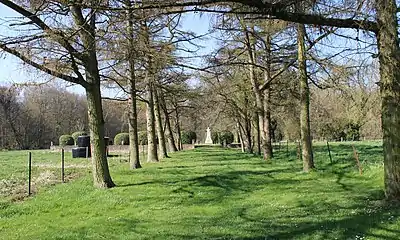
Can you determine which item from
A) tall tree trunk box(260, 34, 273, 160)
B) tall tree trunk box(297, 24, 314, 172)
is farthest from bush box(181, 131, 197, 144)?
tall tree trunk box(297, 24, 314, 172)

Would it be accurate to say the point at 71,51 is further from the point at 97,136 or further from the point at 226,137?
the point at 226,137

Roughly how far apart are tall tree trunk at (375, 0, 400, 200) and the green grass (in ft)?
1.92

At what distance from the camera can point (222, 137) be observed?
2275 inches

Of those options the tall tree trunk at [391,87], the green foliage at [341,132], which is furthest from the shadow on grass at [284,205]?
the green foliage at [341,132]

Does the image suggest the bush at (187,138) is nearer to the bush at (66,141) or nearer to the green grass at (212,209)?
the bush at (66,141)

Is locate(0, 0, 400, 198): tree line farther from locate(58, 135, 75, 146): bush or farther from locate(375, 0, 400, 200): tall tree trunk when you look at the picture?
locate(58, 135, 75, 146): bush

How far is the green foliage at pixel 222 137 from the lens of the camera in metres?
57.1

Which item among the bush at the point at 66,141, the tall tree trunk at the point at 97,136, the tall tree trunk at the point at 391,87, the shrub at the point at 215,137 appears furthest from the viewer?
the shrub at the point at 215,137

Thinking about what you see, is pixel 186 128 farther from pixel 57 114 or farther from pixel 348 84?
pixel 348 84

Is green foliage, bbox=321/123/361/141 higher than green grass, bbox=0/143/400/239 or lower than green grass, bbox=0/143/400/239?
higher

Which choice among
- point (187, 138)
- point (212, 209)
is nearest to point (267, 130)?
point (212, 209)

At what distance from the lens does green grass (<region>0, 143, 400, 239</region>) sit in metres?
6.38

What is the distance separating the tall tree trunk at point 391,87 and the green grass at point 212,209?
1.92ft

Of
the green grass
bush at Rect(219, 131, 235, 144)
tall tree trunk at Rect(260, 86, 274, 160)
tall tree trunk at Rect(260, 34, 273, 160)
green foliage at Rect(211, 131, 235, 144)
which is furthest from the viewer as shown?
green foliage at Rect(211, 131, 235, 144)
